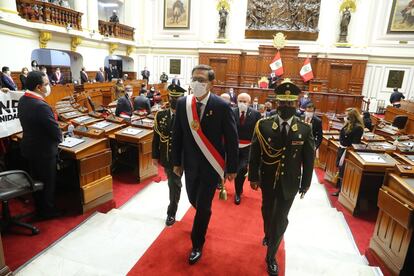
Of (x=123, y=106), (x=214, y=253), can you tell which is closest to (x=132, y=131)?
(x=123, y=106)

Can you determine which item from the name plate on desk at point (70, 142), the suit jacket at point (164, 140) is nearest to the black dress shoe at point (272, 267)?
the suit jacket at point (164, 140)

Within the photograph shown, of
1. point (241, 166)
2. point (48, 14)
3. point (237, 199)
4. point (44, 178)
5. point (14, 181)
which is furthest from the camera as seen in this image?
point (48, 14)

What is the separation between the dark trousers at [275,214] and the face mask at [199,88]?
2.91 ft

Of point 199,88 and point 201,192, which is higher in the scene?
point 199,88

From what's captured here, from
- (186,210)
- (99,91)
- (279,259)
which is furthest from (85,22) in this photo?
(279,259)

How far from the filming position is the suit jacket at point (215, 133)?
84.4 inches

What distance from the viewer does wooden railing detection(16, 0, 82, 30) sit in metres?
8.68

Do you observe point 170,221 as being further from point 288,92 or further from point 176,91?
point 288,92

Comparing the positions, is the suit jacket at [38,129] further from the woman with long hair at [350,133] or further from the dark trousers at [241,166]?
the woman with long hair at [350,133]

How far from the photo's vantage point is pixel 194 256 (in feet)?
7.20

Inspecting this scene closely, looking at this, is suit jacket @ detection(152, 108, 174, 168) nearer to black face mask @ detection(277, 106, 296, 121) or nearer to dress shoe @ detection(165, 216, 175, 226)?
dress shoe @ detection(165, 216, 175, 226)

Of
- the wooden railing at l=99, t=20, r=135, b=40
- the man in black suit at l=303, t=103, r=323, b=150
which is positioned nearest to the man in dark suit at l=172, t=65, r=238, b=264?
the man in black suit at l=303, t=103, r=323, b=150

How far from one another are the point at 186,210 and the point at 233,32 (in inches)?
499

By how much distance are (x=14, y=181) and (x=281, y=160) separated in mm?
2293
